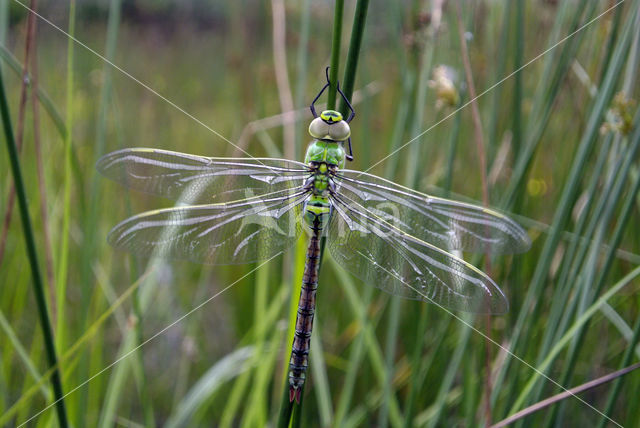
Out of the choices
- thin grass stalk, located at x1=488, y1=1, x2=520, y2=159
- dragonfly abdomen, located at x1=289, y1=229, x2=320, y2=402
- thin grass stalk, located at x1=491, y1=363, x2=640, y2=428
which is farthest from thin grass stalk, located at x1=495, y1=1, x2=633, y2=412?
dragonfly abdomen, located at x1=289, y1=229, x2=320, y2=402

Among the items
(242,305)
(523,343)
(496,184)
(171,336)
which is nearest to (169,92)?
(171,336)

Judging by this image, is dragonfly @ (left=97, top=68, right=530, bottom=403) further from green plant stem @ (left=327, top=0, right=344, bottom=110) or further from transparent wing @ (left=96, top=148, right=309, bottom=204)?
green plant stem @ (left=327, top=0, right=344, bottom=110)

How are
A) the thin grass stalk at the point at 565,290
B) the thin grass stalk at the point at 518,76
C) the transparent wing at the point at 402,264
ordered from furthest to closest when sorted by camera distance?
the thin grass stalk at the point at 518,76, the thin grass stalk at the point at 565,290, the transparent wing at the point at 402,264

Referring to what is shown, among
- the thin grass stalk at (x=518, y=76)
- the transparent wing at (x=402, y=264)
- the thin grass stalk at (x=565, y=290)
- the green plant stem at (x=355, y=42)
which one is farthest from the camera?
the thin grass stalk at (x=518, y=76)

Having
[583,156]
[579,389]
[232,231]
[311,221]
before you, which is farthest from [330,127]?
[579,389]

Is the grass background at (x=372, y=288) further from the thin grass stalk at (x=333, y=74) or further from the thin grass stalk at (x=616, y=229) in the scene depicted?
the thin grass stalk at (x=333, y=74)

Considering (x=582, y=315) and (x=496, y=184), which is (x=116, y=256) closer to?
(x=496, y=184)

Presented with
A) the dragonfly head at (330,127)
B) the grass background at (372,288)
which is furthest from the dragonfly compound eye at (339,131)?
the grass background at (372,288)
